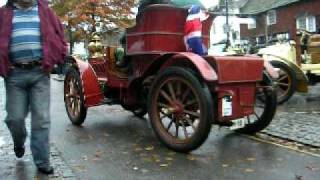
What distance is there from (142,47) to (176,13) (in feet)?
2.05

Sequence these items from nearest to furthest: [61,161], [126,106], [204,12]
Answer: [61,161] → [204,12] → [126,106]

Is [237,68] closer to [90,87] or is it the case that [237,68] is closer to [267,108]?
[267,108]

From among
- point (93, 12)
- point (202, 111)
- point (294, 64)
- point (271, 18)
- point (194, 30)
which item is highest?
point (271, 18)

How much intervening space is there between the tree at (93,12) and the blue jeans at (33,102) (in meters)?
27.3

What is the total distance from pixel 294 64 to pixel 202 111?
5.88 meters

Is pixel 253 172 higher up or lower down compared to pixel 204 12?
lower down

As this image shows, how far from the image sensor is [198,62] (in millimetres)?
6355

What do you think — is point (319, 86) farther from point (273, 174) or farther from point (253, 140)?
point (273, 174)

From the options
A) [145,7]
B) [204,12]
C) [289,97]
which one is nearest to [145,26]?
[145,7]

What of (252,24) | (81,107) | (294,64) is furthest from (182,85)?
(252,24)

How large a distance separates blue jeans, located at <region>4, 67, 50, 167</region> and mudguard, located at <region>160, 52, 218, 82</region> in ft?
5.50

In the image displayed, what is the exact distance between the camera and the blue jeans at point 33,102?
5547mm

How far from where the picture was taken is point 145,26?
7.22 m

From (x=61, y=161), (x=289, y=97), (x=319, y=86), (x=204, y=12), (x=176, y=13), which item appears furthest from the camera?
(x=319, y=86)
